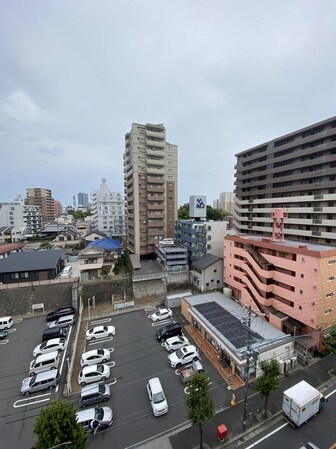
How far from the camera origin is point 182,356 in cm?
1975

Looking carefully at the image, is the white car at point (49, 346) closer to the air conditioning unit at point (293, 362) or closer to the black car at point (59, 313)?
the black car at point (59, 313)

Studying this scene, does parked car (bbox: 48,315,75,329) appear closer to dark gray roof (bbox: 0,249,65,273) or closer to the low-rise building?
dark gray roof (bbox: 0,249,65,273)

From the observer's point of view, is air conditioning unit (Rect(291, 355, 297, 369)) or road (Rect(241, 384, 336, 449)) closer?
road (Rect(241, 384, 336, 449))

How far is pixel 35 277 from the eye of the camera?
34.1 m

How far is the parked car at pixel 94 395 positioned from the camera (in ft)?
51.6

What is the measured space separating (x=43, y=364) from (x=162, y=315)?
552 inches

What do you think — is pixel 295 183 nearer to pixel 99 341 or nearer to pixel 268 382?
pixel 268 382

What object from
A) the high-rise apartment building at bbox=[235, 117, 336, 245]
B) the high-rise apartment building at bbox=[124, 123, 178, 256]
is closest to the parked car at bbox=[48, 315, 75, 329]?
the high-rise apartment building at bbox=[124, 123, 178, 256]

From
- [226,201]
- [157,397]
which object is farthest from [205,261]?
[226,201]

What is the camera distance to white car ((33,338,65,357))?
21.5 metres

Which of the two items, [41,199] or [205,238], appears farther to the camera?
[41,199]

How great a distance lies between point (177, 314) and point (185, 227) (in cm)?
1853

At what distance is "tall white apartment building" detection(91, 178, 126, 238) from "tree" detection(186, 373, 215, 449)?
223 feet

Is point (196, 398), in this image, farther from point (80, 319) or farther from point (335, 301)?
point (80, 319)
